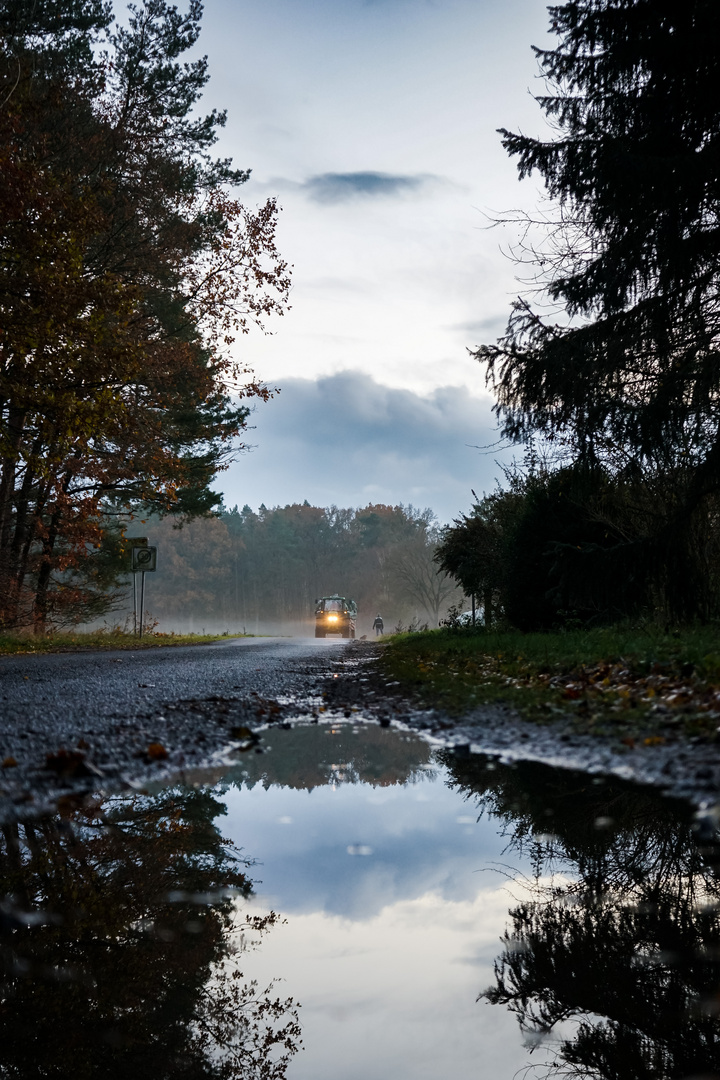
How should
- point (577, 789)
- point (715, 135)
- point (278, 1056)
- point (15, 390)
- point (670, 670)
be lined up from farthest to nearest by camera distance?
point (15, 390) < point (715, 135) < point (670, 670) < point (577, 789) < point (278, 1056)

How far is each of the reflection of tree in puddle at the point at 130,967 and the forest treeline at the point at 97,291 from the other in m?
11.3

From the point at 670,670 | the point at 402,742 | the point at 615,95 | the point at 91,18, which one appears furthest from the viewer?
the point at 91,18

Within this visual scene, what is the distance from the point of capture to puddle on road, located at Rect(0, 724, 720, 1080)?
1628 millimetres

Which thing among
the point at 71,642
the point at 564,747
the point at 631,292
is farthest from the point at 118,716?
the point at 71,642

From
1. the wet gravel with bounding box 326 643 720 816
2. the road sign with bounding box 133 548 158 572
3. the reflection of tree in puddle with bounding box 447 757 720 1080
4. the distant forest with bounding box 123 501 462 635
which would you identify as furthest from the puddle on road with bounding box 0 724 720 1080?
the distant forest with bounding box 123 501 462 635

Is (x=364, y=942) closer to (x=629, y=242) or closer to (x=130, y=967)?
(x=130, y=967)

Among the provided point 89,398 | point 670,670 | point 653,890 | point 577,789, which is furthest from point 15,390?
point 653,890

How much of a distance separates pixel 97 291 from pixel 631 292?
8.56m

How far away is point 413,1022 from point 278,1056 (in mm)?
305

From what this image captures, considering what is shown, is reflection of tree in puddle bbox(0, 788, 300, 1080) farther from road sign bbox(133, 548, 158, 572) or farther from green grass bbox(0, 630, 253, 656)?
road sign bbox(133, 548, 158, 572)

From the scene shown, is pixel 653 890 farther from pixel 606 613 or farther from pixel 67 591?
pixel 67 591

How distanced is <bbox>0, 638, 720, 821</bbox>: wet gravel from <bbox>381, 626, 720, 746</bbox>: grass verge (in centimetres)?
28

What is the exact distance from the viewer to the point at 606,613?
13094mm

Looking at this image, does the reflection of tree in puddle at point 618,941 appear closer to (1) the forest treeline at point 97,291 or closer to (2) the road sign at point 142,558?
(1) the forest treeline at point 97,291
